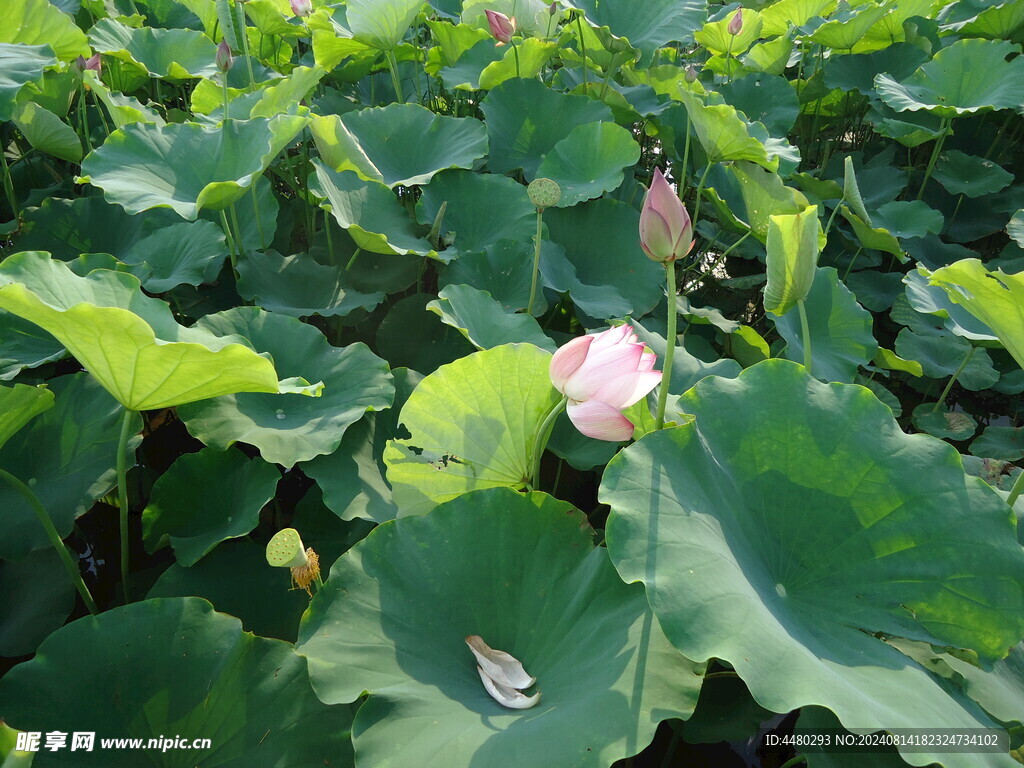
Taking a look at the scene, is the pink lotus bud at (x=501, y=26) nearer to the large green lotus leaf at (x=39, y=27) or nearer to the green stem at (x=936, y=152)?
the large green lotus leaf at (x=39, y=27)

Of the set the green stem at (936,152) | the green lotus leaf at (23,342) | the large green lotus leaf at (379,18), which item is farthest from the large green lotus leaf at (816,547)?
the green stem at (936,152)

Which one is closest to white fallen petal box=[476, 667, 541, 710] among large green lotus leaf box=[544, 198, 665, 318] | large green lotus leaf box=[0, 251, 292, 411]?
large green lotus leaf box=[0, 251, 292, 411]

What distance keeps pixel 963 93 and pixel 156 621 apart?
3021 millimetres

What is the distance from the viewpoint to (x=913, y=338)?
7.55ft

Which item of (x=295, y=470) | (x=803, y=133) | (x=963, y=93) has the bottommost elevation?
(x=295, y=470)

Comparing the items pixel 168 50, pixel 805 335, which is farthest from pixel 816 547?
pixel 168 50

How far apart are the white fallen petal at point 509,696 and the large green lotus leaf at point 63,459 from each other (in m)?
0.78

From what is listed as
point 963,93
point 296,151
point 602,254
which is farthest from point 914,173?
point 296,151

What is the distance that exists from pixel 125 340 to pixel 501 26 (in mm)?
1596

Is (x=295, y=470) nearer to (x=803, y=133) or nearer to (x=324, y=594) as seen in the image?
(x=324, y=594)

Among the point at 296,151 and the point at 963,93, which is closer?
the point at 963,93

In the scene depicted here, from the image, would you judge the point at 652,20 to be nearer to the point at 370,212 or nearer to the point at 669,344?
the point at 370,212

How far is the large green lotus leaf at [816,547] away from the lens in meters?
0.86

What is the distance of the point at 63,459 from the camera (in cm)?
136
